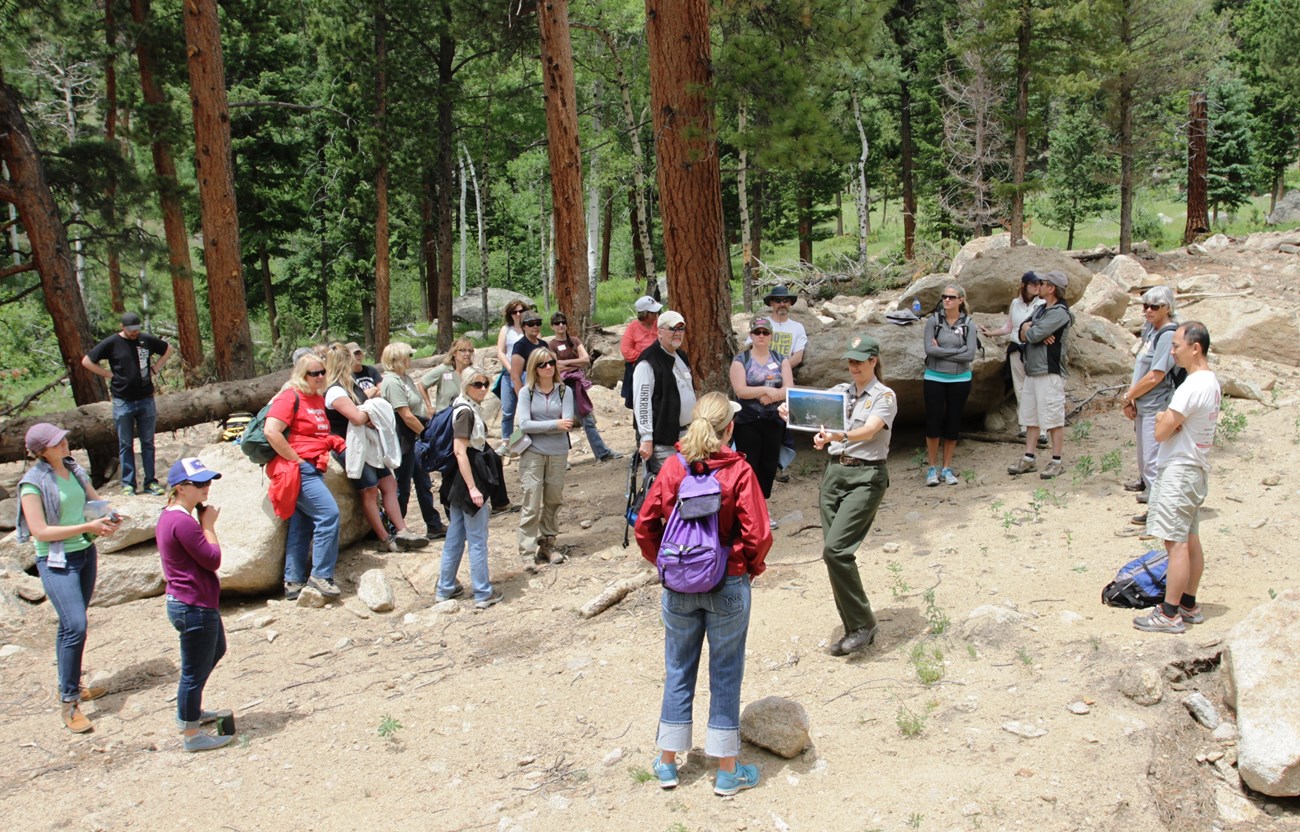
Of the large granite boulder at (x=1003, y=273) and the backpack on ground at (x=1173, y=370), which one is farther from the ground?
the large granite boulder at (x=1003, y=273)

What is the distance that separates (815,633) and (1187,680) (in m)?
2.12

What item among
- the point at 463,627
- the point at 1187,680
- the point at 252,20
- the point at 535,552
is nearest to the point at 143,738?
the point at 463,627

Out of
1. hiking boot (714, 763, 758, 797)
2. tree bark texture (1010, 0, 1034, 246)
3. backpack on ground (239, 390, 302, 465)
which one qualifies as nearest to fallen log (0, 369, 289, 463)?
backpack on ground (239, 390, 302, 465)

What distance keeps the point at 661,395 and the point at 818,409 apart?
5.69ft

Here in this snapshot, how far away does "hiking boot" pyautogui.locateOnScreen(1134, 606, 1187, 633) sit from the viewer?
5285 millimetres

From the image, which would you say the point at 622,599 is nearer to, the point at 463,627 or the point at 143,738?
the point at 463,627

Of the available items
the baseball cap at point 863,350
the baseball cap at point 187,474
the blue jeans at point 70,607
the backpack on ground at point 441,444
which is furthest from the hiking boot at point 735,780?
the blue jeans at point 70,607

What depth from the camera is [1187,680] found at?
489cm

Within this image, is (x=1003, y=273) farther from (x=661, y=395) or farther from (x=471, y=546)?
(x=471, y=546)

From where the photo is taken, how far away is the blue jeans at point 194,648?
5262 millimetres

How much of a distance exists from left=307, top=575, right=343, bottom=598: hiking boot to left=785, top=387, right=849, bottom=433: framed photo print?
4.14 m

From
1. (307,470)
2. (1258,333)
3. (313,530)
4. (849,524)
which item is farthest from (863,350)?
(1258,333)

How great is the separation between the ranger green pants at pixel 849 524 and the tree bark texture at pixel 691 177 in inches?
136

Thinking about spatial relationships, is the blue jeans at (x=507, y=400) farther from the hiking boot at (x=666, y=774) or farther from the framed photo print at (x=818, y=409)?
the hiking boot at (x=666, y=774)
